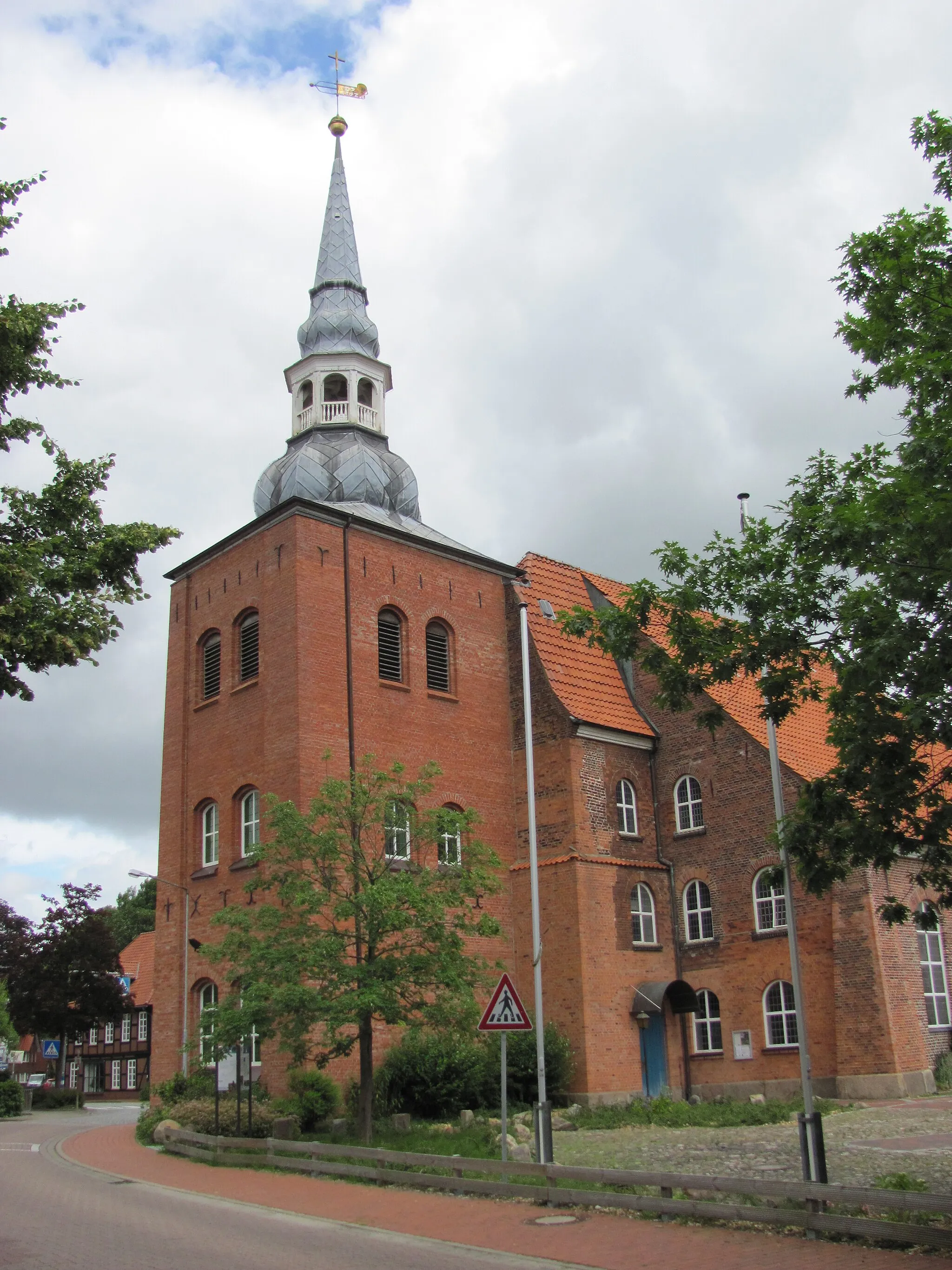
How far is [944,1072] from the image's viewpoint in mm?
25750

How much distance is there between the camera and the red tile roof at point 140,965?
191ft

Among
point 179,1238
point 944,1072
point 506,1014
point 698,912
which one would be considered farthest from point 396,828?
point 944,1072

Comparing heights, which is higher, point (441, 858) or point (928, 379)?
point (928, 379)

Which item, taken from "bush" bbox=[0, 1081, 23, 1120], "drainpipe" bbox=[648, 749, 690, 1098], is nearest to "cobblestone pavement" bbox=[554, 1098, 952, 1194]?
"drainpipe" bbox=[648, 749, 690, 1098]

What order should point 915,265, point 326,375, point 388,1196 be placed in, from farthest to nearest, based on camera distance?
1. point 326,375
2. point 388,1196
3. point 915,265

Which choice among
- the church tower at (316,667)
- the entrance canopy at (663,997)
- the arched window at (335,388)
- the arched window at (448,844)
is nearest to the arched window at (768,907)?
the entrance canopy at (663,997)

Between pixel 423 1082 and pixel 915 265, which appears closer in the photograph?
pixel 915 265

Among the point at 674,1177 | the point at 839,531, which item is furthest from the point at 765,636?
the point at 674,1177

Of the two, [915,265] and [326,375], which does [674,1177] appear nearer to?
[915,265]

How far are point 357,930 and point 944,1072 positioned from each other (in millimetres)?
14146

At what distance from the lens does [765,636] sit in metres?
13.4

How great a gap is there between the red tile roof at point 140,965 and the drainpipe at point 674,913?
33.0m

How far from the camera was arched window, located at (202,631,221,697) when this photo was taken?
2978cm

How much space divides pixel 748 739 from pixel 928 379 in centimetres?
1766
